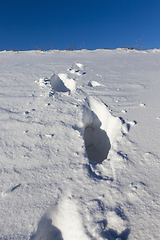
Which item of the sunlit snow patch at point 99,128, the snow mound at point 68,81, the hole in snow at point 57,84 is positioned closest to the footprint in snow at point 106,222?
the sunlit snow patch at point 99,128

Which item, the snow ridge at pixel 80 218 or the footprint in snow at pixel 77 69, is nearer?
the snow ridge at pixel 80 218

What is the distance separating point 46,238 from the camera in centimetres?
99

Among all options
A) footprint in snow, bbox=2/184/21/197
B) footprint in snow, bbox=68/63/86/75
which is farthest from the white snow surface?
footprint in snow, bbox=68/63/86/75

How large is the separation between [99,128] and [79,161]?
86cm

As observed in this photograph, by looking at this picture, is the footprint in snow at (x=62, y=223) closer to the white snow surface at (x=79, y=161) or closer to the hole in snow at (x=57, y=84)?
the white snow surface at (x=79, y=161)

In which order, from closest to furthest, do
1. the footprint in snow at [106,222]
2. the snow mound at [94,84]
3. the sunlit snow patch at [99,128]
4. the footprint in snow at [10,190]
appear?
the footprint in snow at [106,222] → the footprint in snow at [10,190] → the sunlit snow patch at [99,128] → the snow mound at [94,84]

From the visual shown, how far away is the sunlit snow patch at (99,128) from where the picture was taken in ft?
5.74

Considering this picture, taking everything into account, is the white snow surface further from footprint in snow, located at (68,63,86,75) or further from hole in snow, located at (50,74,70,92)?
footprint in snow, located at (68,63,86,75)

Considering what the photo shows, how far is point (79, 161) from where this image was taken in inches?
50.2

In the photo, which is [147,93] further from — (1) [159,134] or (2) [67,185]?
(2) [67,185]

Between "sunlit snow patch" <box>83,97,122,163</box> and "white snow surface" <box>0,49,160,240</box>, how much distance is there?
0.04ft

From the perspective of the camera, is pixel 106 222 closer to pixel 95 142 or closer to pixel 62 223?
pixel 62 223

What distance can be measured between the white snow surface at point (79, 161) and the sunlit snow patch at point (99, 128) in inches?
0.5

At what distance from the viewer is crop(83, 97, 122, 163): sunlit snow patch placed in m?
1.75
